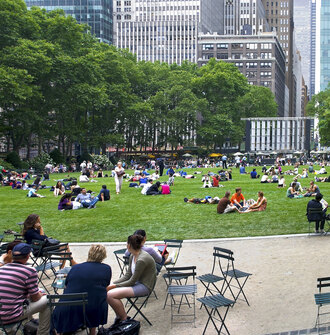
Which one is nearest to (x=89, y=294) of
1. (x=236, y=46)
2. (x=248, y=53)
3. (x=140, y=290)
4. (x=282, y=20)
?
(x=140, y=290)

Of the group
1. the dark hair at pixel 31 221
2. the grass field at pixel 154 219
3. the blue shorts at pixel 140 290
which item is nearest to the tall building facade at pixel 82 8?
the grass field at pixel 154 219

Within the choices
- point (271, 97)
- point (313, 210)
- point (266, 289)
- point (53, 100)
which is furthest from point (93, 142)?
point (271, 97)

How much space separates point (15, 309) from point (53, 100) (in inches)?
1799

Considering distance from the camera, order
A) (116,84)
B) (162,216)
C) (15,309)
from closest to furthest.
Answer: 1. (15,309)
2. (162,216)
3. (116,84)

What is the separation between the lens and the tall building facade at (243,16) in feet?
514

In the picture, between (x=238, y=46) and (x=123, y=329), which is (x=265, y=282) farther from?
(x=238, y=46)

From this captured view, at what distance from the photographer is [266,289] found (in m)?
8.62

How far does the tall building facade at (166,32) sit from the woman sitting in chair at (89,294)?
133 m

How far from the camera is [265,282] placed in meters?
9.05

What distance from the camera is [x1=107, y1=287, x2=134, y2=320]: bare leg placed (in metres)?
6.93

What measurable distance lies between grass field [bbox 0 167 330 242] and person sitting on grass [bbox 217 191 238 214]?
0.32 meters

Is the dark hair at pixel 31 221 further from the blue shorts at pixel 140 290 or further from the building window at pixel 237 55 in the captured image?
the building window at pixel 237 55

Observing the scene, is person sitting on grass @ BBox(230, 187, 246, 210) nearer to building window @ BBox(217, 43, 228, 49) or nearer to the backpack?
the backpack

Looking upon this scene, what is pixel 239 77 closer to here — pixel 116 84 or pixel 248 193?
pixel 116 84
